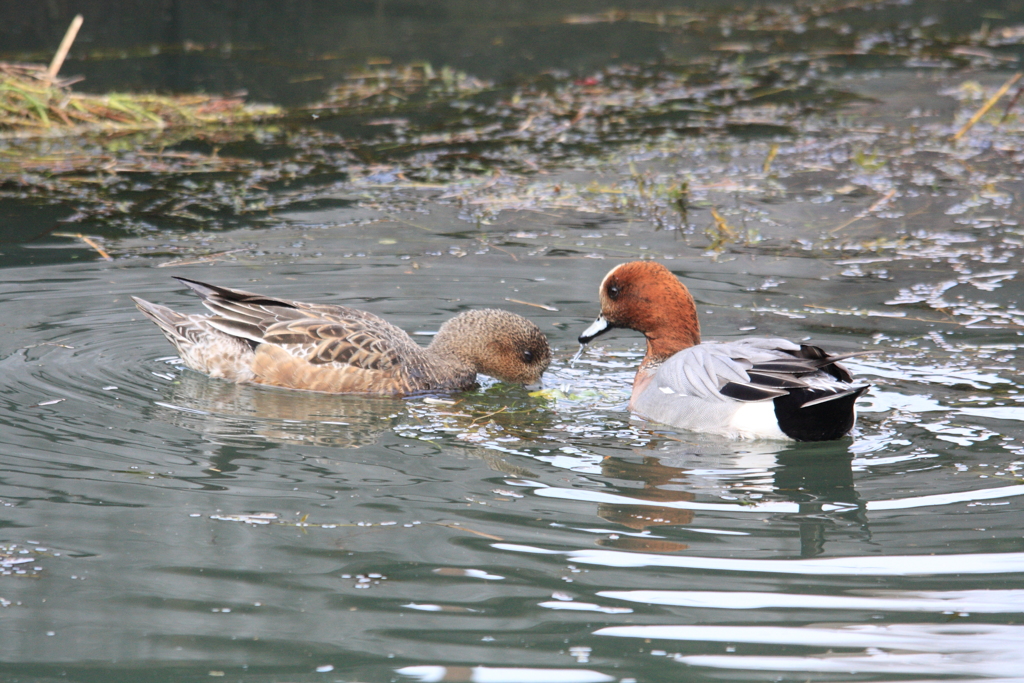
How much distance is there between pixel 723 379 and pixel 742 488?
82 cm

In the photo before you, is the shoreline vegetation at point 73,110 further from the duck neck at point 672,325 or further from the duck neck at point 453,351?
the duck neck at point 672,325

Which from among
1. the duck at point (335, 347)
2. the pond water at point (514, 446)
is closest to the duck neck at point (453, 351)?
the duck at point (335, 347)

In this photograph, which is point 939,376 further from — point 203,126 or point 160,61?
point 160,61

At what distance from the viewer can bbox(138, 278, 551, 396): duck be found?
5996mm

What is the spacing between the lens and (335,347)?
598 centimetres

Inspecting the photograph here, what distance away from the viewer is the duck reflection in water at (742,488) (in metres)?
4.10

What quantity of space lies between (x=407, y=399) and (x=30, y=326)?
7.17 ft

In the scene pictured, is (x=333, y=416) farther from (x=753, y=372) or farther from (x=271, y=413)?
(x=753, y=372)

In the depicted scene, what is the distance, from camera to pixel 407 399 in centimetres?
605

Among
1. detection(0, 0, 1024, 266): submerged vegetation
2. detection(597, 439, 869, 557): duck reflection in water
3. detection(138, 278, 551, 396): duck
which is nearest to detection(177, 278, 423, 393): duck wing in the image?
detection(138, 278, 551, 396): duck

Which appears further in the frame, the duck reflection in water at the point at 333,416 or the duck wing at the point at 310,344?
the duck wing at the point at 310,344

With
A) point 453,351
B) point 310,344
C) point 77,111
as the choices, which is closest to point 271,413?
point 310,344

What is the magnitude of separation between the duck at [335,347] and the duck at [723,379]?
0.60 metres

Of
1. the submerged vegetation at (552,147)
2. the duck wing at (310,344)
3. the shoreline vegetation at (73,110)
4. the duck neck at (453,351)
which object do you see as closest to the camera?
the duck wing at (310,344)
